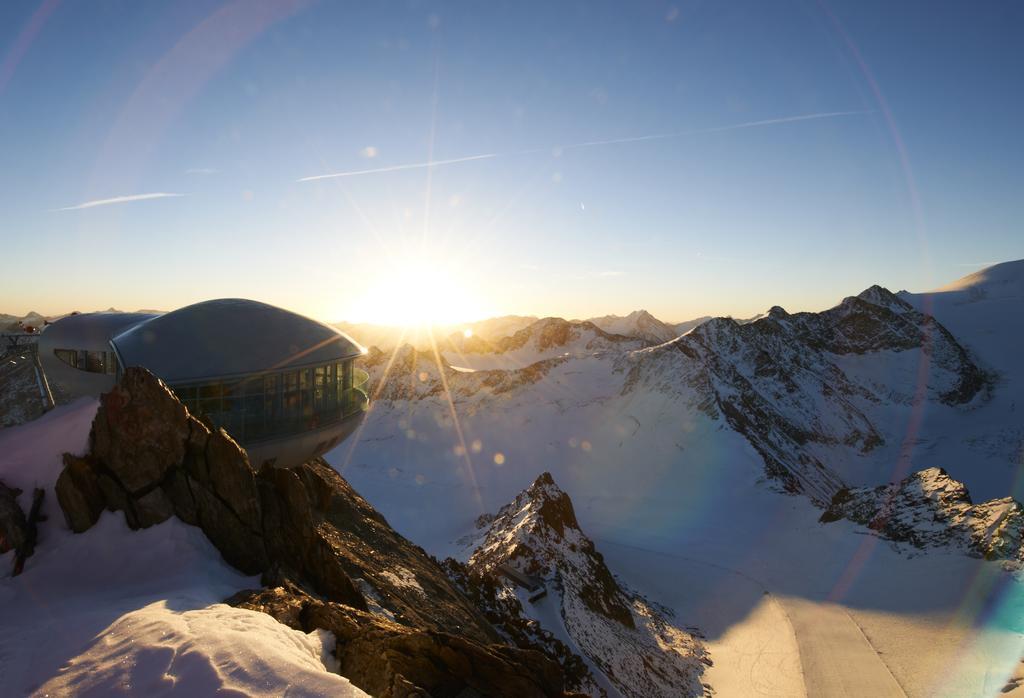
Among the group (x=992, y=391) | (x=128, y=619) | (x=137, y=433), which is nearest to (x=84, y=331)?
(x=137, y=433)

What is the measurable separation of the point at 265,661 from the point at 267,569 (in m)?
4.82

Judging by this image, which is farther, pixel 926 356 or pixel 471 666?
pixel 926 356

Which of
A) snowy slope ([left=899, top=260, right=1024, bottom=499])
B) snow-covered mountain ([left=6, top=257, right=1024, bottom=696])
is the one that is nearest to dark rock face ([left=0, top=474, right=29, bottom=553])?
snow-covered mountain ([left=6, top=257, right=1024, bottom=696])

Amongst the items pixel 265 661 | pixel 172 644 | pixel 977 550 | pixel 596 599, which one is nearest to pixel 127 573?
pixel 172 644

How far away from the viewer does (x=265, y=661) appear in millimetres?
6145

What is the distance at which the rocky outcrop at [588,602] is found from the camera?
74.8ft

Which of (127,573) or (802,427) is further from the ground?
(127,573)

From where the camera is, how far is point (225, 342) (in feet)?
48.9

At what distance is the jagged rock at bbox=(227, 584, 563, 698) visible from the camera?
7.27 meters

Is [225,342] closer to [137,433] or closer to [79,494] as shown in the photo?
[137,433]

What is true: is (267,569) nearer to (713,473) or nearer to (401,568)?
(401,568)

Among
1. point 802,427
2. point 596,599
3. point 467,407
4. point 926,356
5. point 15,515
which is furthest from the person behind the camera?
point 926,356

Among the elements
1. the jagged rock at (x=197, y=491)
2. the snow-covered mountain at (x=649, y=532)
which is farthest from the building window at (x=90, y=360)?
the jagged rock at (x=197, y=491)

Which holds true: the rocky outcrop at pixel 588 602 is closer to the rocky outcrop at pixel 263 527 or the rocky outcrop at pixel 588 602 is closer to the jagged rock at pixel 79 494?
the rocky outcrop at pixel 263 527
